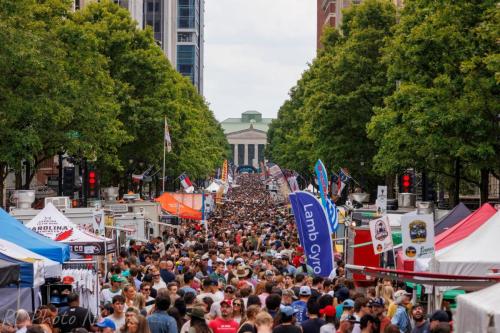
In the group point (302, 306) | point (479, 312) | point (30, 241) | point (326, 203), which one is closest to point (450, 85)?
point (326, 203)

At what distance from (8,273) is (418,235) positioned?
649 cm

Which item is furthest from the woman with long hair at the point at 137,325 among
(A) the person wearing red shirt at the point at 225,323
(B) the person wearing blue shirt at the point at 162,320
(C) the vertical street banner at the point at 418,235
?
(C) the vertical street banner at the point at 418,235

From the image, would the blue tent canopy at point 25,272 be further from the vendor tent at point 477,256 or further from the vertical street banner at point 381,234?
the vertical street banner at point 381,234

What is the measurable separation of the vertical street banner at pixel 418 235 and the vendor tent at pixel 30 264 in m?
5.23

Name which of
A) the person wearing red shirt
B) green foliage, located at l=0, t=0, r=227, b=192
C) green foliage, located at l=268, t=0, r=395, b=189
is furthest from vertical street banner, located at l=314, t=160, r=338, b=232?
green foliage, located at l=268, t=0, r=395, b=189

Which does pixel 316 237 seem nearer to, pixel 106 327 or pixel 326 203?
pixel 326 203

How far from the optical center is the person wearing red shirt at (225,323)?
13.6m

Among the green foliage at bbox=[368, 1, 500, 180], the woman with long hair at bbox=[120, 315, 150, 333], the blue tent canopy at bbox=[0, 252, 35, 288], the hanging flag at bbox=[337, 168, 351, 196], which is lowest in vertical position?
the woman with long hair at bbox=[120, 315, 150, 333]

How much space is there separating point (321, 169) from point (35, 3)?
14373 mm

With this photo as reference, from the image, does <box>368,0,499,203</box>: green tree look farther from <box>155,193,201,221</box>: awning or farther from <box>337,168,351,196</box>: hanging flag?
<box>337,168,351,196</box>: hanging flag

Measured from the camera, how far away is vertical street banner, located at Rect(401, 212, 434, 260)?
18281mm

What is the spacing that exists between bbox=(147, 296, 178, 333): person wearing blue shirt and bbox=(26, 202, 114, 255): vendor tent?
32.1ft

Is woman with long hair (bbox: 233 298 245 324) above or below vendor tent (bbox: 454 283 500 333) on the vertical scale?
below

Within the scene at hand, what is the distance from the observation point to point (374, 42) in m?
55.6
